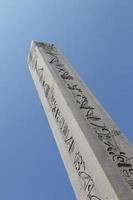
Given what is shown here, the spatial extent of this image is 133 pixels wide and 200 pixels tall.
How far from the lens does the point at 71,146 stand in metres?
4.84

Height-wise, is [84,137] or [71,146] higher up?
[71,146]

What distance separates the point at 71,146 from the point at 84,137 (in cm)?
34

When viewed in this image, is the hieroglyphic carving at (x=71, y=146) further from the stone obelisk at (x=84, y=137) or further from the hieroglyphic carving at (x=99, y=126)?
the hieroglyphic carving at (x=99, y=126)

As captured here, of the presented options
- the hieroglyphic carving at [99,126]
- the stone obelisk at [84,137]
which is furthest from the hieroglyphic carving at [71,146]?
the hieroglyphic carving at [99,126]

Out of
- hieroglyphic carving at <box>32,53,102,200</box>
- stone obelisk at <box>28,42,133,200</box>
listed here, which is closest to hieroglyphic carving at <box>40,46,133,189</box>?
stone obelisk at <box>28,42,133,200</box>

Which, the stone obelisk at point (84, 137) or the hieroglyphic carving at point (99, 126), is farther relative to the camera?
the hieroglyphic carving at point (99, 126)

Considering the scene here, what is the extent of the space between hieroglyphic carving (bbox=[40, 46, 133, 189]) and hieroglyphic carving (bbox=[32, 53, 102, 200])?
0.82 ft

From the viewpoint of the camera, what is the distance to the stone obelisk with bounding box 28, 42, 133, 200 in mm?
4011

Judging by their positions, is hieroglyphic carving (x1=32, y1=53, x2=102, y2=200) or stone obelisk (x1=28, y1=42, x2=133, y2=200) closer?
stone obelisk (x1=28, y1=42, x2=133, y2=200)

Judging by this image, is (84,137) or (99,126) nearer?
(84,137)

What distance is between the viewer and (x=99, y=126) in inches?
192

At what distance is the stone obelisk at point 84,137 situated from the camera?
4.01 meters

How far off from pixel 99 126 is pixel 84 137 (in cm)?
38

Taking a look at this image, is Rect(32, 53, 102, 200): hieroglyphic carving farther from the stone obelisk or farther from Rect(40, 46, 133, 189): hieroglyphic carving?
Rect(40, 46, 133, 189): hieroglyphic carving
